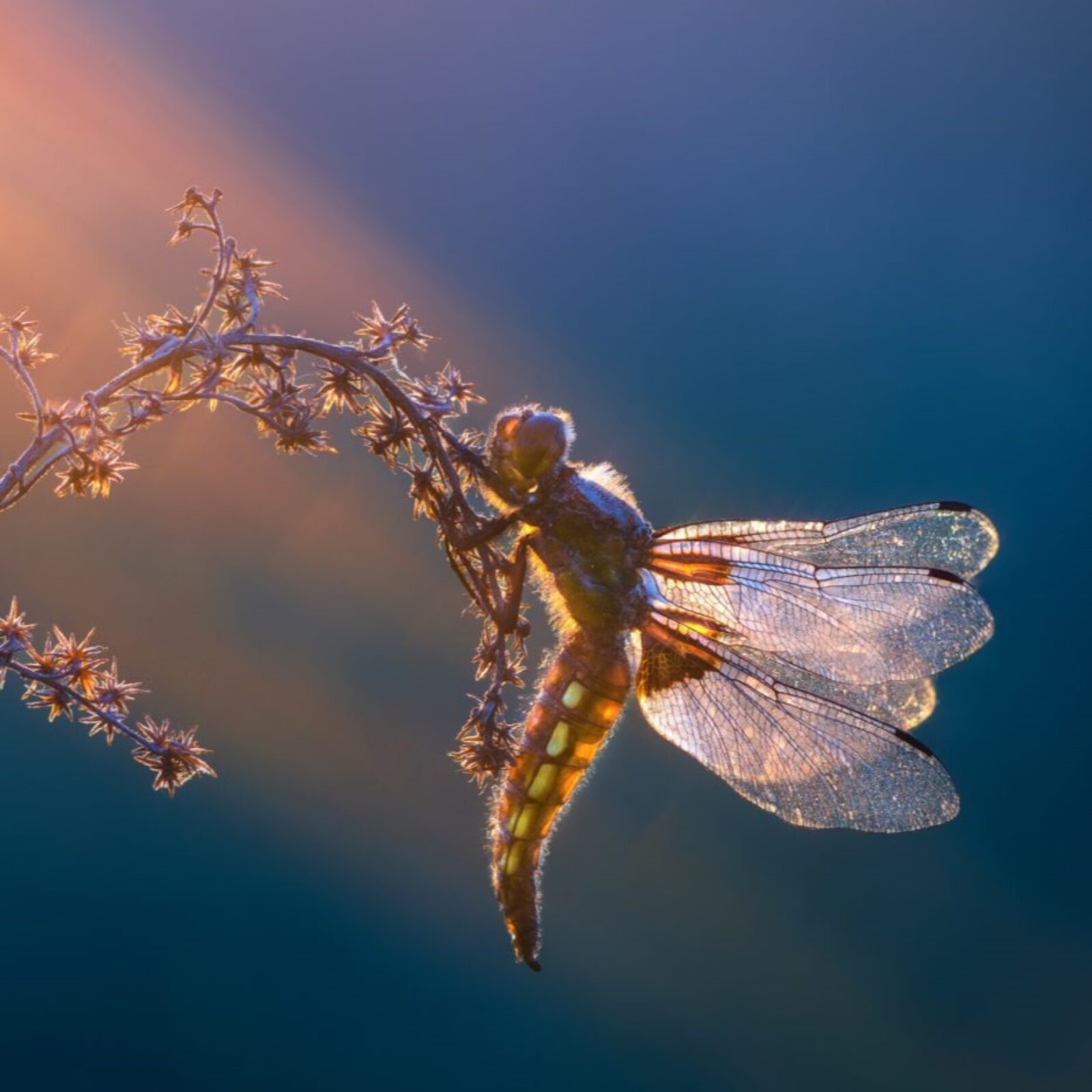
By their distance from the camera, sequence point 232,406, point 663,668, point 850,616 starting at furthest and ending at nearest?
point 850,616
point 663,668
point 232,406

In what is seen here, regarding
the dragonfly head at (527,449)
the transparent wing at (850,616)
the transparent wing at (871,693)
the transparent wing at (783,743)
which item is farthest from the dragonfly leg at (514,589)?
the transparent wing at (871,693)

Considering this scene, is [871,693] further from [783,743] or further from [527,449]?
[527,449]

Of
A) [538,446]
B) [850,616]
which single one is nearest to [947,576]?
[850,616]

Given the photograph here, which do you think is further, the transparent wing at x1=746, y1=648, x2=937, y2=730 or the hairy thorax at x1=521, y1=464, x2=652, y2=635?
the transparent wing at x1=746, y1=648, x2=937, y2=730

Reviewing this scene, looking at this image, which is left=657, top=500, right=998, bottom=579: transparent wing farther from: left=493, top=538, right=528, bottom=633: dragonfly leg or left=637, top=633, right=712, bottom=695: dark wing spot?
left=493, top=538, right=528, bottom=633: dragonfly leg

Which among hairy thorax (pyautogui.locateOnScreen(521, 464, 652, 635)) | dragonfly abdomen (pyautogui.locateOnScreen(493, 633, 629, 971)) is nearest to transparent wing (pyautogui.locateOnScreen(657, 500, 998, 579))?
hairy thorax (pyautogui.locateOnScreen(521, 464, 652, 635))

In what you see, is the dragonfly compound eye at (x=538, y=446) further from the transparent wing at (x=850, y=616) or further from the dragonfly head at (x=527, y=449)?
the transparent wing at (x=850, y=616)

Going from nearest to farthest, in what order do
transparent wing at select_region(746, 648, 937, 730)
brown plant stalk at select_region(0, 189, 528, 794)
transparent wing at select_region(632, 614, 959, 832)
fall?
brown plant stalk at select_region(0, 189, 528, 794)
transparent wing at select_region(632, 614, 959, 832)
transparent wing at select_region(746, 648, 937, 730)
